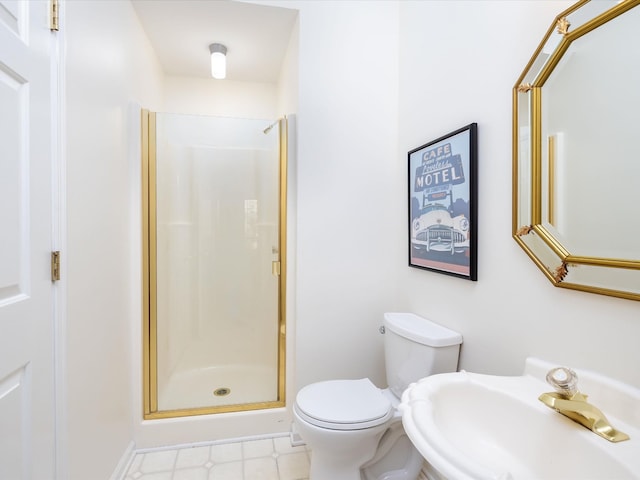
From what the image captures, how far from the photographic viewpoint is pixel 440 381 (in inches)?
39.3

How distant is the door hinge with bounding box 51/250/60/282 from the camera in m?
1.06

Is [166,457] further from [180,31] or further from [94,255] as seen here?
[180,31]

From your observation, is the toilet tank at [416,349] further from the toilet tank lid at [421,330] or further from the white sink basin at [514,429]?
the white sink basin at [514,429]

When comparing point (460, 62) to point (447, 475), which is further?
point (460, 62)

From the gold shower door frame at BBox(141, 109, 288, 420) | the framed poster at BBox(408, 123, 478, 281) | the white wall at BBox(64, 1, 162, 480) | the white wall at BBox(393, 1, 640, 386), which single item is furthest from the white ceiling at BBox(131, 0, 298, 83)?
the framed poster at BBox(408, 123, 478, 281)

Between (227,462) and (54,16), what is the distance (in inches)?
79.7

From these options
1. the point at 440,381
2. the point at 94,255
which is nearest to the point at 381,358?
the point at 440,381

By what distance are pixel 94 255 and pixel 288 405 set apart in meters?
1.34

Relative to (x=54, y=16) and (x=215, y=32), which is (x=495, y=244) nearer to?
(x=54, y=16)

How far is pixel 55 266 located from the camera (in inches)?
42.1

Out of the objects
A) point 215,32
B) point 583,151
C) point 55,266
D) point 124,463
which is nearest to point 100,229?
point 55,266

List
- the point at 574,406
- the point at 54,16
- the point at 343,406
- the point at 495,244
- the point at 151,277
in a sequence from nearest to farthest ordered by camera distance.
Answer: the point at 574,406, the point at 54,16, the point at 495,244, the point at 343,406, the point at 151,277

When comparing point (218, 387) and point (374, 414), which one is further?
point (218, 387)

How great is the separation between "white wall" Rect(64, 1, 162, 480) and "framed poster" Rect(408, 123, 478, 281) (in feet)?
4.86
